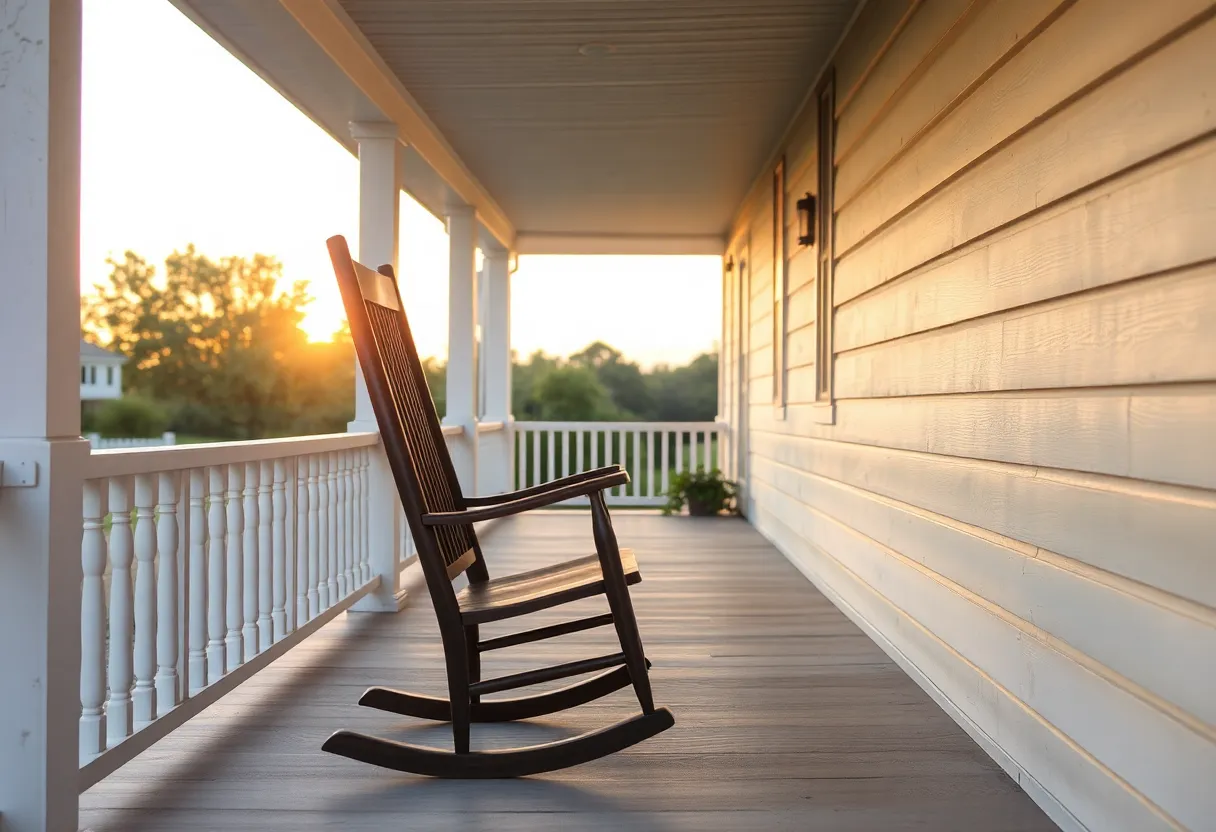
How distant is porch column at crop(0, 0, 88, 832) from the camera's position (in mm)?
1788

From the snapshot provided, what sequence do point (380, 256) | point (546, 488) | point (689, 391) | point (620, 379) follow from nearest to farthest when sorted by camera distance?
point (546, 488)
point (380, 256)
point (689, 391)
point (620, 379)

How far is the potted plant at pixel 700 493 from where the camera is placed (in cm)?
781

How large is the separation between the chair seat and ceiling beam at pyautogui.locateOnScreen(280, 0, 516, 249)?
190cm

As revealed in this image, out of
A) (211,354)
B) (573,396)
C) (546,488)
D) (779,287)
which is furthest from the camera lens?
(211,354)

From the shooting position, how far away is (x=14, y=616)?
→ 179 centimetres

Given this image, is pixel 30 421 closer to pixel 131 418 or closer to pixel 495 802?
pixel 495 802

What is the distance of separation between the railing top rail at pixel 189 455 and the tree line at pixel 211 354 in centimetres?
Result: 2049

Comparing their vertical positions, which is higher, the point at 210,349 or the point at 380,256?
the point at 210,349

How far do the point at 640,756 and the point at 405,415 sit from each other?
100 centimetres

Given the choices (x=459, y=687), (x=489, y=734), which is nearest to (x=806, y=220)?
(x=489, y=734)

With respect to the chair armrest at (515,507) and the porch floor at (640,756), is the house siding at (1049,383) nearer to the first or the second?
the porch floor at (640,756)

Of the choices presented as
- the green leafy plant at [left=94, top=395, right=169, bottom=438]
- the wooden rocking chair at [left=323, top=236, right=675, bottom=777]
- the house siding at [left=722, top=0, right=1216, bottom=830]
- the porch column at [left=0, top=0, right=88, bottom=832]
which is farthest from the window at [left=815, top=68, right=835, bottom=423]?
the green leafy plant at [left=94, top=395, right=169, bottom=438]

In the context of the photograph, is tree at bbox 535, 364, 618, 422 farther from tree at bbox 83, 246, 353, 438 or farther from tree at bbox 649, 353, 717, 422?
tree at bbox 83, 246, 353, 438

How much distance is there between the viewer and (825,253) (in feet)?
14.4
